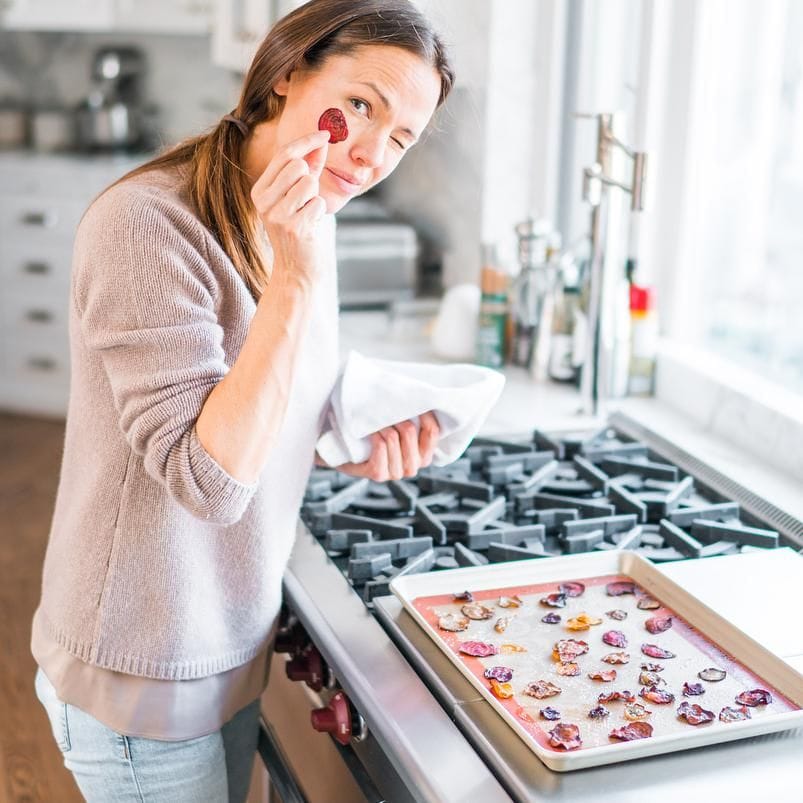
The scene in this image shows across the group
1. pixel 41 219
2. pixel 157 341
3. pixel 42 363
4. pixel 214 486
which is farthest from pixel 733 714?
pixel 42 363

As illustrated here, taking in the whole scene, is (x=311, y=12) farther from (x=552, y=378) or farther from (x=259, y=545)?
(x=552, y=378)

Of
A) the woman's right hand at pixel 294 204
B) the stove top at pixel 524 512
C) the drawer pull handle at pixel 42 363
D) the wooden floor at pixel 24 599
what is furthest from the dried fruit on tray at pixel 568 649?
the drawer pull handle at pixel 42 363

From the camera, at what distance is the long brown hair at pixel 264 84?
44.5 inches

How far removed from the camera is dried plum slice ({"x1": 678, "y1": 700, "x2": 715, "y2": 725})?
1013 millimetres

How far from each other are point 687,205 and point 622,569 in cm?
110

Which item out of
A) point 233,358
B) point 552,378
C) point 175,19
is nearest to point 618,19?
point 552,378

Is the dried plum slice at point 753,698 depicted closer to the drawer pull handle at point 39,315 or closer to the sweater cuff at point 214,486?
the sweater cuff at point 214,486

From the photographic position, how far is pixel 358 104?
113cm

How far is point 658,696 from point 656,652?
0.33ft

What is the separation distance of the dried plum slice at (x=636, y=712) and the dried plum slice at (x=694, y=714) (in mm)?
30

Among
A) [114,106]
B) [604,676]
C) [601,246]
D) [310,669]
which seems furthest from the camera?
[114,106]

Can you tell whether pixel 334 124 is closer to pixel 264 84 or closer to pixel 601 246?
pixel 264 84

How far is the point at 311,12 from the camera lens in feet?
3.77

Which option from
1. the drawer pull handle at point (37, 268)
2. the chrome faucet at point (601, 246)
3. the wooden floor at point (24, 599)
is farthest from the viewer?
the drawer pull handle at point (37, 268)
